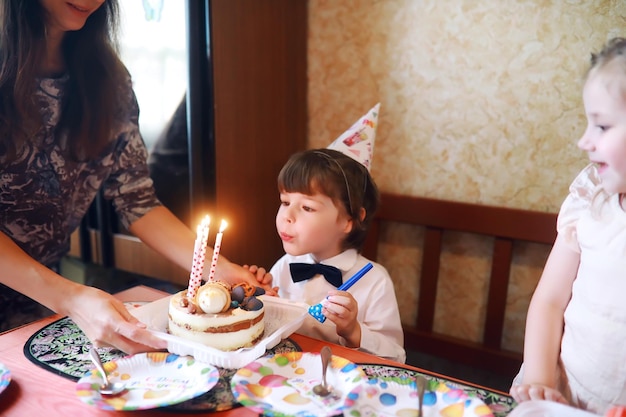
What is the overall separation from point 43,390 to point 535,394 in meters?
0.84

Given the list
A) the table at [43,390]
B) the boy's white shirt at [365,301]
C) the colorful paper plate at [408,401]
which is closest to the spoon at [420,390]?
the colorful paper plate at [408,401]

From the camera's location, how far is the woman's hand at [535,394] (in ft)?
3.03

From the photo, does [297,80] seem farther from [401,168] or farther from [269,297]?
[269,297]

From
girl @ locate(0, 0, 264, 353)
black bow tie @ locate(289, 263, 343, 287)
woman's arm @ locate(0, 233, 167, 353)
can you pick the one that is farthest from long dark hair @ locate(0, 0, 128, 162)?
black bow tie @ locate(289, 263, 343, 287)

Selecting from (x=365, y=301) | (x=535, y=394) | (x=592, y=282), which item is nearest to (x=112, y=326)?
(x=365, y=301)

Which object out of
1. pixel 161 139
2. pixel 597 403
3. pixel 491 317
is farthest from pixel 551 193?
pixel 161 139

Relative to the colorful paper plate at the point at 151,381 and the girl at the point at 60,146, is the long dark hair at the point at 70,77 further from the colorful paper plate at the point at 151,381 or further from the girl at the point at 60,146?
the colorful paper plate at the point at 151,381

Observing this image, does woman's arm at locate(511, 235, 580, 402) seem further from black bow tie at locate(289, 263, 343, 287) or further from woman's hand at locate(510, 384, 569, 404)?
black bow tie at locate(289, 263, 343, 287)

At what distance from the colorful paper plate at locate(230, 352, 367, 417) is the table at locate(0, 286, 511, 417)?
34 millimetres

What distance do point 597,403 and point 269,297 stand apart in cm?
68

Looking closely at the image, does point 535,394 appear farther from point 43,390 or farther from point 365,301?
point 43,390

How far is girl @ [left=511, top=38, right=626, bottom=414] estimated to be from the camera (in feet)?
2.96

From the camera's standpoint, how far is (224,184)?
1949 mm

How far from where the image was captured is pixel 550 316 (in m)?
1.08
